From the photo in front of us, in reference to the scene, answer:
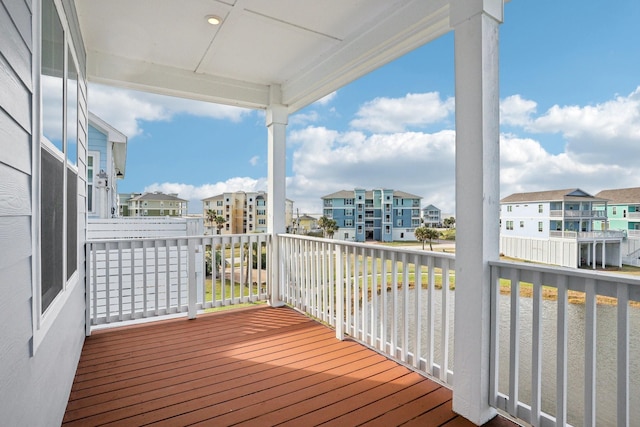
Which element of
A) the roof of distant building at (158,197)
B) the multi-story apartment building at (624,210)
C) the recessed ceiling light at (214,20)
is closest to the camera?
the multi-story apartment building at (624,210)

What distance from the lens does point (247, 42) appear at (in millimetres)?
3184

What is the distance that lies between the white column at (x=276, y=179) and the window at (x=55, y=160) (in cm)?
221

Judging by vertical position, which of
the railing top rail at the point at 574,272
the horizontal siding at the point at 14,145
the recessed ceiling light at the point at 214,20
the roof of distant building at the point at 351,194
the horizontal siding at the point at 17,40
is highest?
the recessed ceiling light at the point at 214,20

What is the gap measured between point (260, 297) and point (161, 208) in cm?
284

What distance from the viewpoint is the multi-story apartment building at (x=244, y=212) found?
14.5ft

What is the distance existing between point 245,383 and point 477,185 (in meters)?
2.04

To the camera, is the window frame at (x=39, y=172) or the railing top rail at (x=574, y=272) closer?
the window frame at (x=39, y=172)

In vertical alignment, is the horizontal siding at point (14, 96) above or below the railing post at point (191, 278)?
above

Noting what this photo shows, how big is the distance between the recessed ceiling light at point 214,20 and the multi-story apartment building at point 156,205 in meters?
3.79

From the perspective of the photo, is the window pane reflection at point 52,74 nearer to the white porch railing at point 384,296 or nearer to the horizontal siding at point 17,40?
the horizontal siding at point 17,40

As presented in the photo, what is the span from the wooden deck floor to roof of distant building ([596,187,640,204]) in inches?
53.8

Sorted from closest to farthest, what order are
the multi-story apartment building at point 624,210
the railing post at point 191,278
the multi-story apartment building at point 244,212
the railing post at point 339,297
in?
the multi-story apartment building at point 624,210
the railing post at point 339,297
the railing post at point 191,278
the multi-story apartment building at point 244,212

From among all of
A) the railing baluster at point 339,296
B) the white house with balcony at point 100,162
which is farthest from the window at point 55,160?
the white house with balcony at point 100,162

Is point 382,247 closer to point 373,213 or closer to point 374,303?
point 373,213
